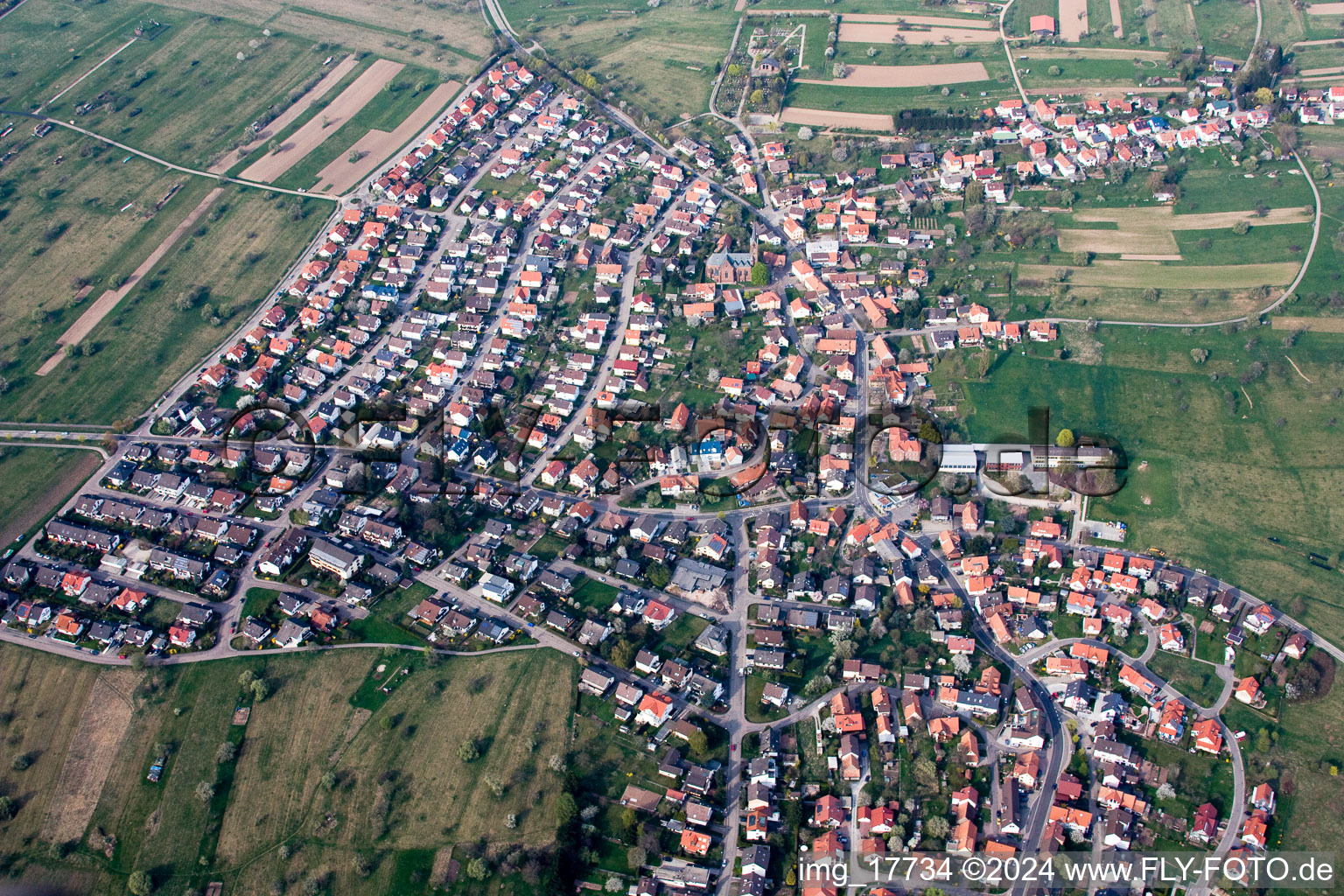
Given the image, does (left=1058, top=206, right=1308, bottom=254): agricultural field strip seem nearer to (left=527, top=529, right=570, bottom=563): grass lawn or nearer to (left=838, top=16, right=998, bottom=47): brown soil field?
(left=838, top=16, right=998, bottom=47): brown soil field

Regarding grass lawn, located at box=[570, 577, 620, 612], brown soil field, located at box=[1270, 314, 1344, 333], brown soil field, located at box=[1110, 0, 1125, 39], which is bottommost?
grass lawn, located at box=[570, 577, 620, 612]

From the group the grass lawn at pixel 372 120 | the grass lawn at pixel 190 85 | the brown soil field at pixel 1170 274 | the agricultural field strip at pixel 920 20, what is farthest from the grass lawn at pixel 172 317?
the agricultural field strip at pixel 920 20

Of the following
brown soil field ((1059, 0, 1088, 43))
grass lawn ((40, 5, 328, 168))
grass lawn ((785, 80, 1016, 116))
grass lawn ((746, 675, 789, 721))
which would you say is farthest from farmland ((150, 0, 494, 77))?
grass lawn ((746, 675, 789, 721))

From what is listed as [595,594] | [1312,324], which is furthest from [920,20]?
[595,594]

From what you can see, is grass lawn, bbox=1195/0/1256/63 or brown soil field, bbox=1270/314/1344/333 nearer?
brown soil field, bbox=1270/314/1344/333

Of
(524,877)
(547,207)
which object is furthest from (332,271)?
(524,877)

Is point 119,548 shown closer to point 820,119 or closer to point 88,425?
point 88,425

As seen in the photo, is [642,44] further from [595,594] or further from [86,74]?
[595,594]
